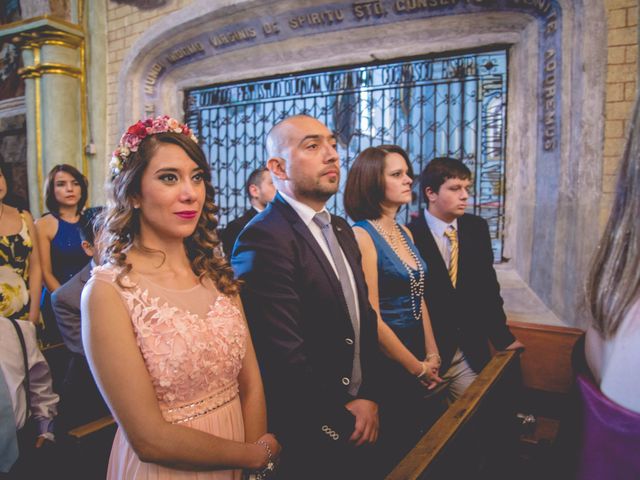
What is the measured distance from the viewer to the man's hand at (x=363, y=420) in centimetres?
177

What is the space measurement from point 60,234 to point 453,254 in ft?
9.70

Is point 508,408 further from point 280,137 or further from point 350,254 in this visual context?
point 280,137

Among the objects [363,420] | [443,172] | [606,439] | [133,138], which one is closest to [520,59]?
[443,172]

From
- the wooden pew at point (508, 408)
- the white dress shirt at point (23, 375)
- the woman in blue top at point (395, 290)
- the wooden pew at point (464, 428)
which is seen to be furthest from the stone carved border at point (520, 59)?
the white dress shirt at point (23, 375)

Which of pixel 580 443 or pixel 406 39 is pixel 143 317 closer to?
pixel 580 443

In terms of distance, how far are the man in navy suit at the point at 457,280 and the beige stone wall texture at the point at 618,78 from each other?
1.09 metres

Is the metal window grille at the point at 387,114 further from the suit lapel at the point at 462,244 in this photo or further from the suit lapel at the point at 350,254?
the suit lapel at the point at 350,254

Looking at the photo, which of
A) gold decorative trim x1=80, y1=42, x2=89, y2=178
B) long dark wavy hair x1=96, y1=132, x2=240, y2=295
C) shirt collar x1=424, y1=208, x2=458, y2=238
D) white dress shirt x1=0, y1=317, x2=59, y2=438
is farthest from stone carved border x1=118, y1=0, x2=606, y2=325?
white dress shirt x1=0, y1=317, x2=59, y2=438

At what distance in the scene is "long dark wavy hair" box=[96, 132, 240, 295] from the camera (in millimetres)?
1392

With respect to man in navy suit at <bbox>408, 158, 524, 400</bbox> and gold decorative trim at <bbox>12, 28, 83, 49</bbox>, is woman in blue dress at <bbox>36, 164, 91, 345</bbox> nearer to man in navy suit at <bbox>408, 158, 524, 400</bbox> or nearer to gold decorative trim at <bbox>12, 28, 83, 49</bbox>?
man in navy suit at <bbox>408, 158, 524, 400</bbox>

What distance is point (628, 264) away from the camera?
3.29ft

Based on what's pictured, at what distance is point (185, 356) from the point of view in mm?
1305

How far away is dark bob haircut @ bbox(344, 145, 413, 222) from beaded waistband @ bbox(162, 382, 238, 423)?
1.36 m

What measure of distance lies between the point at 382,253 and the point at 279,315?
2.81 feet
